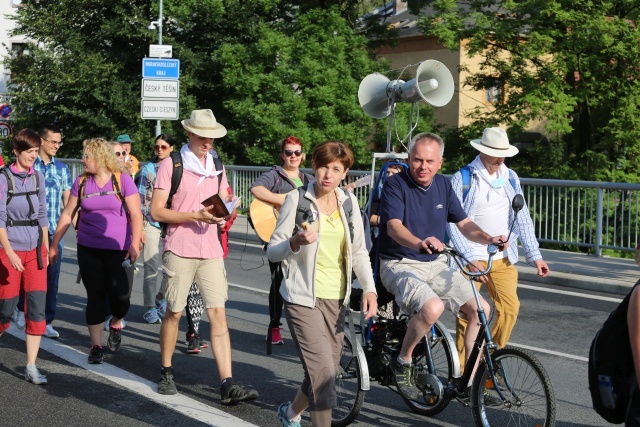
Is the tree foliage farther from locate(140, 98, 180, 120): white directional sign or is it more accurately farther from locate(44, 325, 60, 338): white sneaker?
locate(44, 325, 60, 338): white sneaker

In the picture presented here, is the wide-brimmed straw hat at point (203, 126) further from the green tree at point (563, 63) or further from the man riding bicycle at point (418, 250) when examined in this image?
the green tree at point (563, 63)

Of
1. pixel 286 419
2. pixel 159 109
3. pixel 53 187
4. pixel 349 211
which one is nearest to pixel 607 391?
pixel 349 211

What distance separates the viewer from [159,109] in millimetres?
24438

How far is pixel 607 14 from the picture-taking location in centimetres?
2475

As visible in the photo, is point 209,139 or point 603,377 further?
point 209,139

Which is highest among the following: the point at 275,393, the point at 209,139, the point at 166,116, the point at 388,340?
the point at 166,116

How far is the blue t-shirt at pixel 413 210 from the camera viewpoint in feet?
19.1

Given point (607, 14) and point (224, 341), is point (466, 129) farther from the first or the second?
point (224, 341)

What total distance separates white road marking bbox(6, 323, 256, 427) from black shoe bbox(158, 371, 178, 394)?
0.03m

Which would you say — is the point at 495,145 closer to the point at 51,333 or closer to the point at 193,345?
the point at 193,345

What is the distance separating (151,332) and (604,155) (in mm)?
19726

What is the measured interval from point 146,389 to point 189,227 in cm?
115

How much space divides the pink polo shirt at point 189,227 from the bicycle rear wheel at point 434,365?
1595 mm

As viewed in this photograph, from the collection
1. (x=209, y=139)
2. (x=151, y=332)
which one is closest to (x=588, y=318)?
A: (x=151, y=332)
